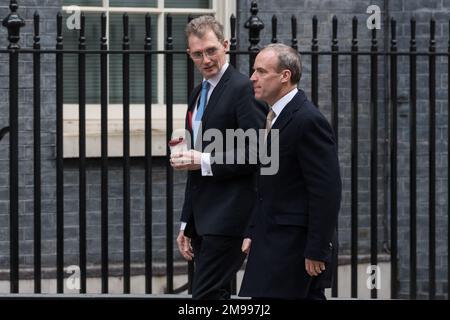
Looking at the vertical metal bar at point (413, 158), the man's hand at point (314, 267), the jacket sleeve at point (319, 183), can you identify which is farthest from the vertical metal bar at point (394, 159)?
the man's hand at point (314, 267)

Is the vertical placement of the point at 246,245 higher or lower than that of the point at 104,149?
lower

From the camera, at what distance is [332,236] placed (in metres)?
6.70

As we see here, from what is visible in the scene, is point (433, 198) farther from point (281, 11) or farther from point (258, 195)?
point (258, 195)

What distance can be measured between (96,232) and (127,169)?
4.81ft

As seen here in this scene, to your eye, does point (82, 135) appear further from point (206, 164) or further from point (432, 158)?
point (432, 158)

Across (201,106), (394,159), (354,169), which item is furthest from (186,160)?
(394,159)

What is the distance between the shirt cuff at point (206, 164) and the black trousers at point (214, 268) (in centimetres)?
34

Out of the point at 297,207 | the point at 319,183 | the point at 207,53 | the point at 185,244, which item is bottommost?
the point at 185,244

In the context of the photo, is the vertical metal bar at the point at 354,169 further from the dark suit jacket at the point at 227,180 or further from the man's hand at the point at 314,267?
the man's hand at the point at 314,267

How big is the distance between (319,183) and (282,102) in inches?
18.8

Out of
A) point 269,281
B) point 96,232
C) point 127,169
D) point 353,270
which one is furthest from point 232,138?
point 96,232

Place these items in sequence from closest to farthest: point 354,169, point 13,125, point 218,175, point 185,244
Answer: point 218,175, point 185,244, point 13,125, point 354,169

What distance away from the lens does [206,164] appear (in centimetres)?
732

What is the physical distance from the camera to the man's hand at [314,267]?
6.59 metres
